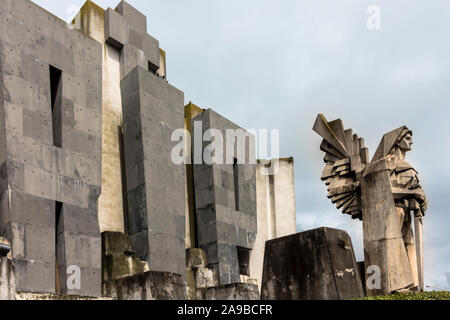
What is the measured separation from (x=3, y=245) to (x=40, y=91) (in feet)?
39.6

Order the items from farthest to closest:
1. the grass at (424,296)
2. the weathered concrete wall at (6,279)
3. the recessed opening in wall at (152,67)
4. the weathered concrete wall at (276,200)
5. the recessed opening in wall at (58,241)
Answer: the weathered concrete wall at (276,200), the recessed opening in wall at (152,67), the recessed opening in wall at (58,241), the grass at (424,296), the weathered concrete wall at (6,279)

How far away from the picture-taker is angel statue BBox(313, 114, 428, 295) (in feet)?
43.3

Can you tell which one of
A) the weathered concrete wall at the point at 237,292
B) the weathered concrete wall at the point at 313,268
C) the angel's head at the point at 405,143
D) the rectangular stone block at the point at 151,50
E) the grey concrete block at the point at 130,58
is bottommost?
the weathered concrete wall at the point at 237,292

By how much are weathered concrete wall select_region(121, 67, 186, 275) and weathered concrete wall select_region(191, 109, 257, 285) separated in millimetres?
2452

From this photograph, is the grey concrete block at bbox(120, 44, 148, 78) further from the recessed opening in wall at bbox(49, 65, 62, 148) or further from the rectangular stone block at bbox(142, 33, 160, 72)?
the recessed opening in wall at bbox(49, 65, 62, 148)

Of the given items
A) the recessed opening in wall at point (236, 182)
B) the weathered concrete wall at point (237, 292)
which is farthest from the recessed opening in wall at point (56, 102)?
the recessed opening in wall at point (236, 182)

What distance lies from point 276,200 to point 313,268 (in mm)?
23987

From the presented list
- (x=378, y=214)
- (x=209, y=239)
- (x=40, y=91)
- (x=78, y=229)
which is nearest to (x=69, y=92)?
(x=40, y=91)

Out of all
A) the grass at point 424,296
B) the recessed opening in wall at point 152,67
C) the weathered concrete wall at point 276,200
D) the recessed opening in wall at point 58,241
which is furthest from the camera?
the weathered concrete wall at point 276,200

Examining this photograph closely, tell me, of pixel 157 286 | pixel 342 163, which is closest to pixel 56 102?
pixel 157 286

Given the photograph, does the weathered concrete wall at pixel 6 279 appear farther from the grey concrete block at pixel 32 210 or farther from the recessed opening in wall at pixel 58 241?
the recessed opening in wall at pixel 58 241

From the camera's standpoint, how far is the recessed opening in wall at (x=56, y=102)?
20.3m

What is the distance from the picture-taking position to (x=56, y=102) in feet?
68.2

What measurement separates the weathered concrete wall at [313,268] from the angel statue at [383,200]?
2.88 m
